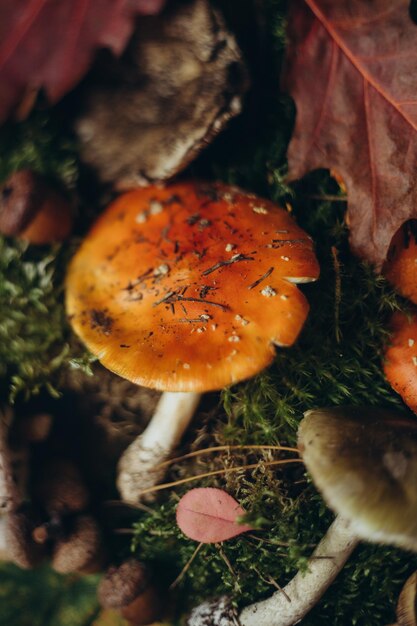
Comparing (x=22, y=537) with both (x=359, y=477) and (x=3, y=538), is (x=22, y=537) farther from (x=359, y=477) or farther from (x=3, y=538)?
(x=359, y=477)

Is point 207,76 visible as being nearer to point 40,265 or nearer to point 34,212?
point 34,212

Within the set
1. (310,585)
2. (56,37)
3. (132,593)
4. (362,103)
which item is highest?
(56,37)

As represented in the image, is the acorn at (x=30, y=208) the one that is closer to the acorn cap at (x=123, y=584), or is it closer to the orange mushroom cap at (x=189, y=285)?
the orange mushroom cap at (x=189, y=285)

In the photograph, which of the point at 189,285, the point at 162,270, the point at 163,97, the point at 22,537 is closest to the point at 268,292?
the point at 189,285

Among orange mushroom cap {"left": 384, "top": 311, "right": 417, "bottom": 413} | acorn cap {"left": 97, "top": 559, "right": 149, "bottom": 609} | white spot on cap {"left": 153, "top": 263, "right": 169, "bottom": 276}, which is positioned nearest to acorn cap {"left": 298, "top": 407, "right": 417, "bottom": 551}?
orange mushroom cap {"left": 384, "top": 311, "right": 417, "bottom": 413}

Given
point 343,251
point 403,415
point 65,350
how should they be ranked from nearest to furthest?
point 403,415, point 343,251, point 65,350

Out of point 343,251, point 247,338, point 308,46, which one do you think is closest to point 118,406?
point 247,338
